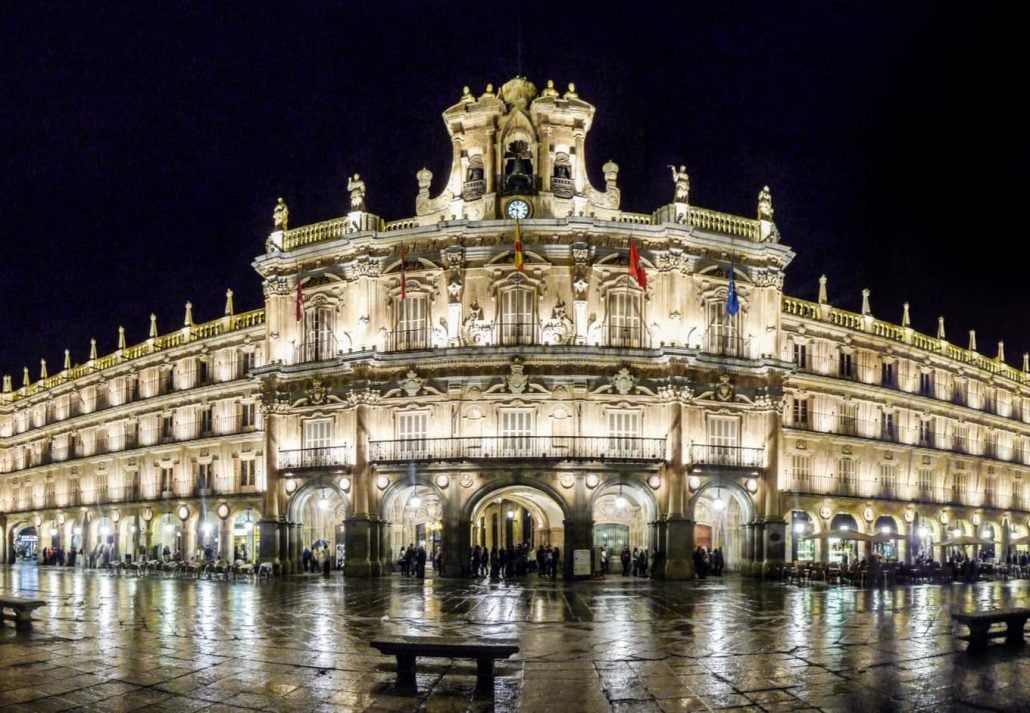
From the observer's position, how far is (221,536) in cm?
6162

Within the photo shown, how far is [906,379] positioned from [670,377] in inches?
952

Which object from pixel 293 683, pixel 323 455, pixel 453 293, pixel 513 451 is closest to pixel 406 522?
pixel 323 455

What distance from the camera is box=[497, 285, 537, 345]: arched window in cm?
4688

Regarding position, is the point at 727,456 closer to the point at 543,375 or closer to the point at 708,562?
the point at 708,562

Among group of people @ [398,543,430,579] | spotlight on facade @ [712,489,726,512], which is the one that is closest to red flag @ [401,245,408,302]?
group of people @ [398,543,430,579]

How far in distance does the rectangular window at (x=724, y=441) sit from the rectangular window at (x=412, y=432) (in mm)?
13517

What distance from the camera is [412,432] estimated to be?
157 feet

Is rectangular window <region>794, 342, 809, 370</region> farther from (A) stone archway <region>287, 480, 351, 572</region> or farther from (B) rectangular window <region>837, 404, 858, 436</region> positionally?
(A) stone archway <region>287, 480, 351, 572</region>

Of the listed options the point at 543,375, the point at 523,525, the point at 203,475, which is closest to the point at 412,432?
the point at 543,375

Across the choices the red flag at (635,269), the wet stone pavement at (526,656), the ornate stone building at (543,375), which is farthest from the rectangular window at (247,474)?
the red flag at (635,269)

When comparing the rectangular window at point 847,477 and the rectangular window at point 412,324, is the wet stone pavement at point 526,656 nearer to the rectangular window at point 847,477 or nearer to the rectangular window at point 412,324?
the rectangular window at point 412,324

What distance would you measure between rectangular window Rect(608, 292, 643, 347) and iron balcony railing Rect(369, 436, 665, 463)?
4580 millimetres

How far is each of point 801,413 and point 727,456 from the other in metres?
11.2

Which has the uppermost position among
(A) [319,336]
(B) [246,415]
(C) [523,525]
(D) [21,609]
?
(A) [319,336]
